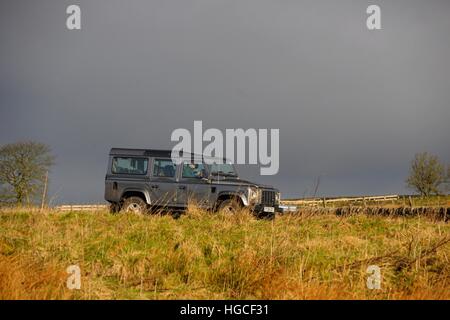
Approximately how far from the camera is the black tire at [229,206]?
40.7 feet

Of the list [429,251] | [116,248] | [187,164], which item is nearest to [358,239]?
[429,251]

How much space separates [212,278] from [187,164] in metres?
7.23

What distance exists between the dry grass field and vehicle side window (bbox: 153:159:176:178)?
3500 mm

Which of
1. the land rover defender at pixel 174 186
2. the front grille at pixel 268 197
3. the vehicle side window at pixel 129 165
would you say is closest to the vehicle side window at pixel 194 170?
the land rover defender at pixel 174 186

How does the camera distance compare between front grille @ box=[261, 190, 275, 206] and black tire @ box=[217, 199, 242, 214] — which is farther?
front grille @ box=[261, 190, 275, 206]

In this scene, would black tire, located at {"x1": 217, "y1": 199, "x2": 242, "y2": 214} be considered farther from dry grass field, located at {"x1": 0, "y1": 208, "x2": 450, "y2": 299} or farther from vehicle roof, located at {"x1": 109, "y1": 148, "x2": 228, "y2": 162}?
Result: dry grass field, located at {"x1": 0, "y1": 208, "x2": 450, "y2": 299}

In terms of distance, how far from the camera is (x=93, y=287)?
5.55m

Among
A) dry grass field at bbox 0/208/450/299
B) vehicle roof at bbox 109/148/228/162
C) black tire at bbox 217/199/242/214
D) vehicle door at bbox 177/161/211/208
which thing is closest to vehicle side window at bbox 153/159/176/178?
vehicle roof at bbox 109/148/228/162

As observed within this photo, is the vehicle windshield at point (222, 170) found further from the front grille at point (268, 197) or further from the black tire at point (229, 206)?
the front grille at point (268, 197)

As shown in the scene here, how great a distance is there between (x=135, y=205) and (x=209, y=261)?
6.84 metres

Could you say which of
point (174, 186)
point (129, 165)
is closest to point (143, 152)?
point (129, 165)

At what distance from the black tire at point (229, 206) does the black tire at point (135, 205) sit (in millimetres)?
2315

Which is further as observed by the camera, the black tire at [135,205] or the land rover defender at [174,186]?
the black tire at [135,205]

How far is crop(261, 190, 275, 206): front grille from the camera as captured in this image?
1327 centimetres
